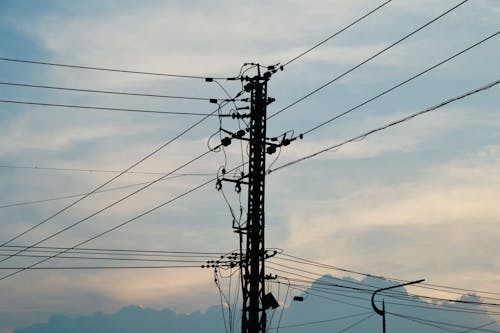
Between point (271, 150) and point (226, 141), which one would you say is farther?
point (226, 141)

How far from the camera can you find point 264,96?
37.5 metres

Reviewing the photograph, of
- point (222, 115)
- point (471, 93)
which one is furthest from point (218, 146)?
point (471, 93)

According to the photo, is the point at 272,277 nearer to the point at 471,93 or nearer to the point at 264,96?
the point at 264,96

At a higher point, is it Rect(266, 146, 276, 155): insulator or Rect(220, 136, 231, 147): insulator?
Rect(220, 136, 231, 147): insulator

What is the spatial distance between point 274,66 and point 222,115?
154 inches

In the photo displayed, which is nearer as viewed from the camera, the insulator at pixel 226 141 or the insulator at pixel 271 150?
the insulator at pixel 271 150

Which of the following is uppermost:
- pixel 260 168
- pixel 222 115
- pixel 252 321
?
pixel 222 115

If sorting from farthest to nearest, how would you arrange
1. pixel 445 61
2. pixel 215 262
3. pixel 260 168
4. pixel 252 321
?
1. pixel 215 262
2. pixel 260 168
3. pixel 252 321
4. pixel 445 61

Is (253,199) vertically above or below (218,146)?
below

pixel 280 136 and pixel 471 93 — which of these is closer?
pixel 471 93

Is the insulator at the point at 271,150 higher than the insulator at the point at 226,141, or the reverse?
the insulator at the point at 226,141

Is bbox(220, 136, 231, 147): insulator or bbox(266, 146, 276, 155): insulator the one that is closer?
bbox(266, 146, 276, 155): insulator

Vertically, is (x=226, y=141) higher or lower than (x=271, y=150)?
higher

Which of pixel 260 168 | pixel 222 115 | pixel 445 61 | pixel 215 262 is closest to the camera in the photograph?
pixel 445 61
